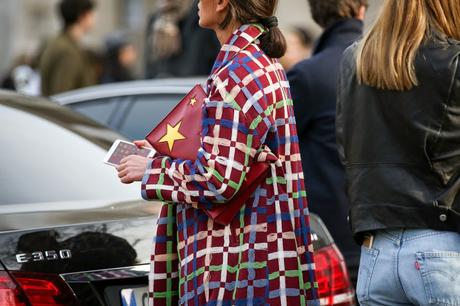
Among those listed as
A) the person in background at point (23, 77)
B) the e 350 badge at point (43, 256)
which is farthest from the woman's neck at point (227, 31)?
the person in background at point (23, 77)

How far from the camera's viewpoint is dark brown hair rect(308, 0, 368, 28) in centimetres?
552

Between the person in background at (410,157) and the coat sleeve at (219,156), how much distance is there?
0.36 meters

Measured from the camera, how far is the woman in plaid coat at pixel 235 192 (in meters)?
3.24

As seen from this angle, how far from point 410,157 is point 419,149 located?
36 millimetres

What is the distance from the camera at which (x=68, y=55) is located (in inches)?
386

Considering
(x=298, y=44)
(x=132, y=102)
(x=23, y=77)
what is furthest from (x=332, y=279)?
(x=23, y=77)

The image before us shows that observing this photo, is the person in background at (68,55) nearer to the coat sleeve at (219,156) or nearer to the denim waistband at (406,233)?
the coat sleeve at (219,156)

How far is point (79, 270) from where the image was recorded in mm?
3447

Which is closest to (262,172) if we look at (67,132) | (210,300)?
(210,300)

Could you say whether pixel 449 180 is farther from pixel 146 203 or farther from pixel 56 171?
pixel 56 171

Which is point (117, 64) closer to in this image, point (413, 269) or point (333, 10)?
point (333, 10)

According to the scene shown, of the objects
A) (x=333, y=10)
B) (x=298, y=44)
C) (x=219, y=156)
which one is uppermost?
(x=333, y=10)

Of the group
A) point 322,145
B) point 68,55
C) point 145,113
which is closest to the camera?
point 322,145

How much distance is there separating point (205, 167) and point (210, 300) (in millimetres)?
395
